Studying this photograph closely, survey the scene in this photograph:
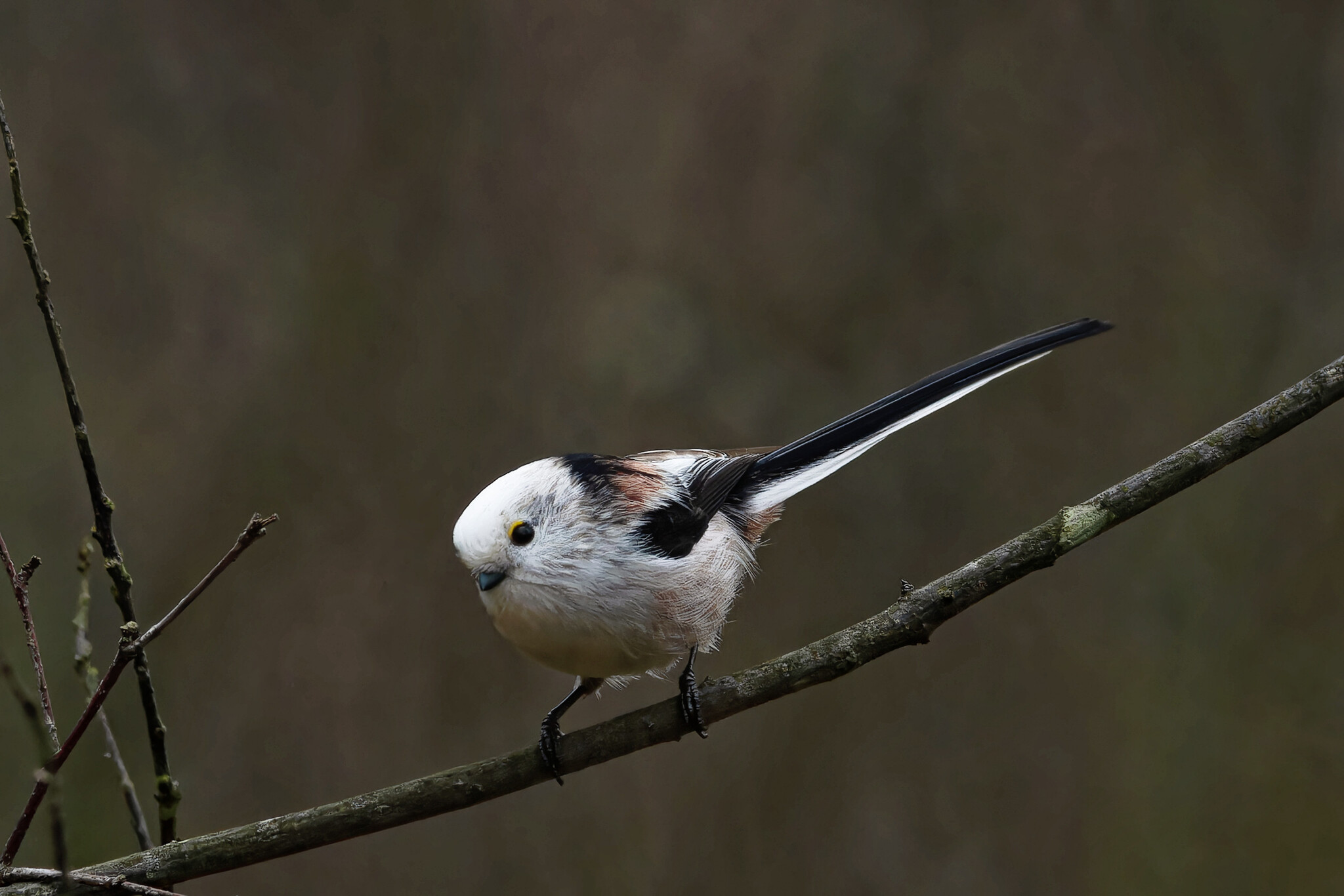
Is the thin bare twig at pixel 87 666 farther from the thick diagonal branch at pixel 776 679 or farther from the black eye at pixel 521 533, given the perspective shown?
the black eye at pixel 521 533

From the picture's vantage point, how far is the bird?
1.06 m

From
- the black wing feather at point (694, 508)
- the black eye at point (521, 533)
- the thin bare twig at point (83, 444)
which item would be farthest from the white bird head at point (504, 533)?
the thin bare twig at point (83, 444)

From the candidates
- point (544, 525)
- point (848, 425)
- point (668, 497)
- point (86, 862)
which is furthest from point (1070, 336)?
point (86, 862)

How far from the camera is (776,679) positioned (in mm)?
1065

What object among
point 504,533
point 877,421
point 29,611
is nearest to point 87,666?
point 29,611

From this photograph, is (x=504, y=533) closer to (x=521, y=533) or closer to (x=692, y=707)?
(x=521, y=533)

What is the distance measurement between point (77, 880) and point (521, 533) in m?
0.51

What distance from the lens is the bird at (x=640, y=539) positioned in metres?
1.06

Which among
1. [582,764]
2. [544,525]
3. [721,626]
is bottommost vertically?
[582,764]

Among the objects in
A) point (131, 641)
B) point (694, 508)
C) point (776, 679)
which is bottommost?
point (776, 679)

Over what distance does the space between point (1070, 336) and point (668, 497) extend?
56 centimetres

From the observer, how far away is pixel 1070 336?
1.24 meters

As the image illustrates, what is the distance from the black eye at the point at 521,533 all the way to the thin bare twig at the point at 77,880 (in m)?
0.45

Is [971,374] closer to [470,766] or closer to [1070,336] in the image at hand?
[1070,336]
